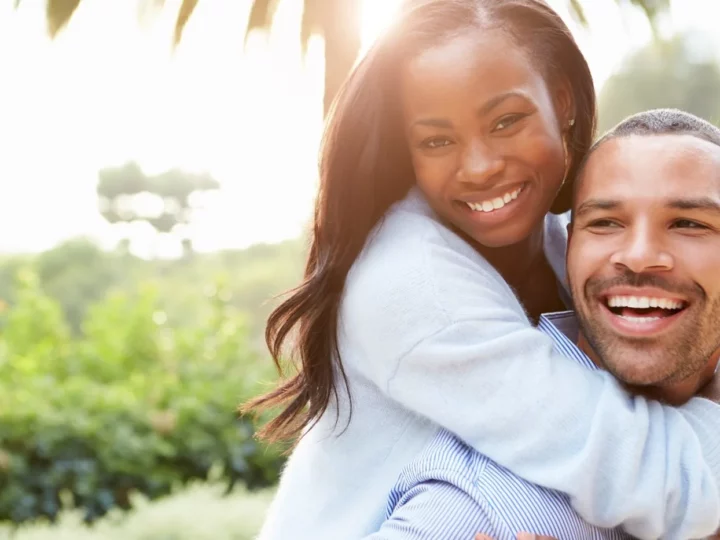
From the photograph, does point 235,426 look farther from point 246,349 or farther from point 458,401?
point 458,401

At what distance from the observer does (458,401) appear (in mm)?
1872

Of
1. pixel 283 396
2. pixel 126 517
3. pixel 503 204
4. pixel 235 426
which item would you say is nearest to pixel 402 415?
pixel 283 396

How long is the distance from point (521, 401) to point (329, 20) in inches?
121

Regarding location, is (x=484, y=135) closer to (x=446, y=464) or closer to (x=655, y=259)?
(x=655, y=259)

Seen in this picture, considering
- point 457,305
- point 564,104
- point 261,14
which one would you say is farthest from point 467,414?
point 261,14

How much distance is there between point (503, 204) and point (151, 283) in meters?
7.28

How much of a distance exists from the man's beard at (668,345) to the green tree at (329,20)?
8.38 ft

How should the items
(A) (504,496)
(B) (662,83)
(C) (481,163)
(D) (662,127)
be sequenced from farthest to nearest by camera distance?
1. (B) (662,83)
2. (C) (481,163)
3. (D) (662,127)
4. (A) (504,496)

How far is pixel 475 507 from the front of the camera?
1767 millimetres

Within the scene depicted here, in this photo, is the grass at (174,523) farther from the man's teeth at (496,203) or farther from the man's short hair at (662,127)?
the man's short hair at (662,127)

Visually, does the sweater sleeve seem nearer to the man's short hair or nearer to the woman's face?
the woman's face

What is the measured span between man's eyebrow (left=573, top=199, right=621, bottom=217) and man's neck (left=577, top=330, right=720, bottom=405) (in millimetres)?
293

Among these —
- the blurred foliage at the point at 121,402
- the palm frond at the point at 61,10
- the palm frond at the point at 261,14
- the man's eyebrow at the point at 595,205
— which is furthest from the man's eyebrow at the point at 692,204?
the palm frond at the point at 61,10

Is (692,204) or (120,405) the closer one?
(692,204)
